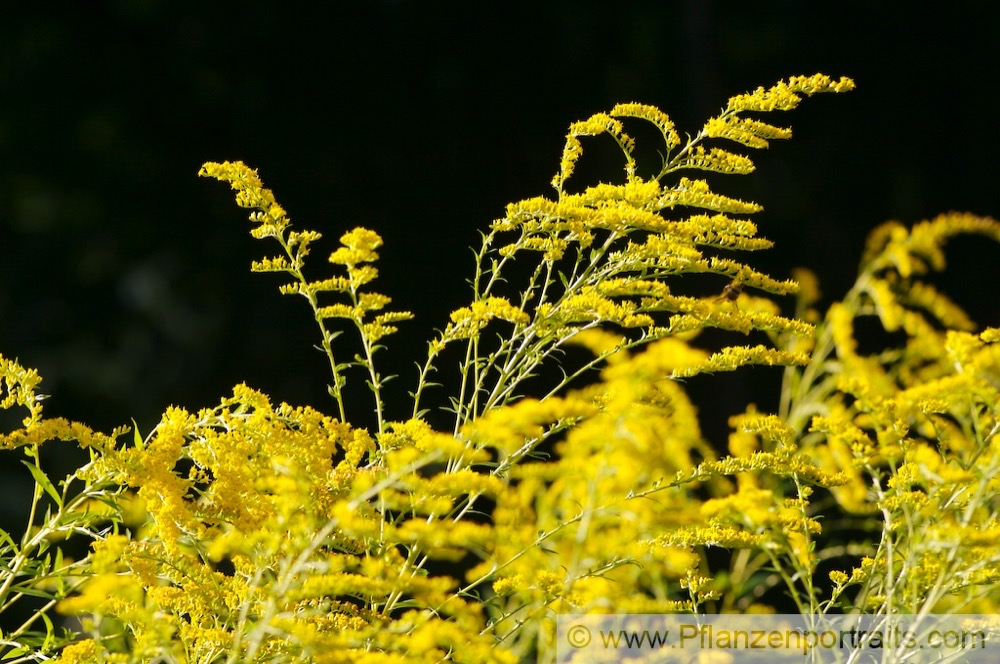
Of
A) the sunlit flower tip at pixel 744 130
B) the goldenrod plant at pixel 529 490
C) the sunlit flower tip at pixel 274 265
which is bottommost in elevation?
the goldenrod plant at pixel 529 490

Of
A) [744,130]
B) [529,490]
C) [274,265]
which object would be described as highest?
[744,130]

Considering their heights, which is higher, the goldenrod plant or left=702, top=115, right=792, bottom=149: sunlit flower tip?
left=702, top=115, right=792, bottom=149: sunlit flower tip

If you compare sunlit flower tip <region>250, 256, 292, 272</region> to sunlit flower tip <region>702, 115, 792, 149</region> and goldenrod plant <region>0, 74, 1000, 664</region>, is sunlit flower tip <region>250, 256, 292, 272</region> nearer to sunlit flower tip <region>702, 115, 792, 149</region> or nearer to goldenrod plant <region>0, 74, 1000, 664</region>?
goldenrod plant <region>0, 74, 1000, 664</region>

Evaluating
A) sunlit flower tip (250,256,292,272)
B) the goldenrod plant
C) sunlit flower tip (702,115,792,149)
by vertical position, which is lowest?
the goldenrod plant

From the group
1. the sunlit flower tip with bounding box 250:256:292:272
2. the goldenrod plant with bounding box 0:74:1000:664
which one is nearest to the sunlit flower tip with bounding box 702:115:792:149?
the goldenrod plant with bounding box 0:74:1000:664

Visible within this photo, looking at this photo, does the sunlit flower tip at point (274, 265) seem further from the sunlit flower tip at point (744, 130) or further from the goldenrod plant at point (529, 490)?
the sunlit flower tip at point (744, 130)

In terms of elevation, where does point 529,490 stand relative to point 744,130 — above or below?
below

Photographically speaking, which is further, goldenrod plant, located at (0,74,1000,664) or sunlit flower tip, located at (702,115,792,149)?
sunlit flower tip, located at (702,115,792,149)

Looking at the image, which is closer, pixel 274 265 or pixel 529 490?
pixel 529 490

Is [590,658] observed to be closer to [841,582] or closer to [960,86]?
[841,582]

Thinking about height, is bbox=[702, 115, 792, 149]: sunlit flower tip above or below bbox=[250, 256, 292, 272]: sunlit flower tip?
above

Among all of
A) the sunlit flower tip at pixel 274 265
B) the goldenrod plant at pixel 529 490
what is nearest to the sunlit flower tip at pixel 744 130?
the goldenrod plant at pixel 529 490

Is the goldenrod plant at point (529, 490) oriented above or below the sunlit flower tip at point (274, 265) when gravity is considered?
below

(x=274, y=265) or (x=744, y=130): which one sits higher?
(x=744, y=130)
